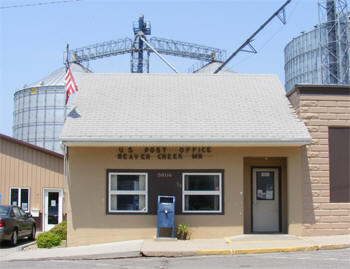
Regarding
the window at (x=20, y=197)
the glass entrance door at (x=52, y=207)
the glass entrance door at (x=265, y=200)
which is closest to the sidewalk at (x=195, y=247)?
the glass entrance door at (x=265, y=200)

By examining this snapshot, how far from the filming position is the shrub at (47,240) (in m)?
14.9

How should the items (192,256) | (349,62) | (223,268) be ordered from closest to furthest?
(223,268)
(192,256)
(349,62)

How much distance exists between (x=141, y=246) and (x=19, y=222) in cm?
621

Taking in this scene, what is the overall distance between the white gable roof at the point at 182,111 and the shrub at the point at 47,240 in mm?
3042

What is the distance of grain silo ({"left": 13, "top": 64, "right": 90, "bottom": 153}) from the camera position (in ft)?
126

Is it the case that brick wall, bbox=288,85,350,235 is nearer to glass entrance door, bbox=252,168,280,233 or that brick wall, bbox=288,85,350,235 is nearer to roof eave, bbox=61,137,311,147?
roof eave, bbox=61,137,311,147

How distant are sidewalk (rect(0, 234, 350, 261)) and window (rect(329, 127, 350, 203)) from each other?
123 cm

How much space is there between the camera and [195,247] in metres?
12.9

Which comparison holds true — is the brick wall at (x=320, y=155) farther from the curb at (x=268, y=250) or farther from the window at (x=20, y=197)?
the window at (x=20, y=197)

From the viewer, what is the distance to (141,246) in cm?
1312

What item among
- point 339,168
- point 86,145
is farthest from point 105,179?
point 339,168

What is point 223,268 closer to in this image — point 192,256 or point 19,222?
point 192,256

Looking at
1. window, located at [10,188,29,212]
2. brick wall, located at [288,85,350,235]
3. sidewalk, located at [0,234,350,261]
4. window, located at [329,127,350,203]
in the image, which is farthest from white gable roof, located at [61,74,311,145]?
window, located at [10,188,29,212]

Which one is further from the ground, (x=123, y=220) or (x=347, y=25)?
(x=347, y=25)
